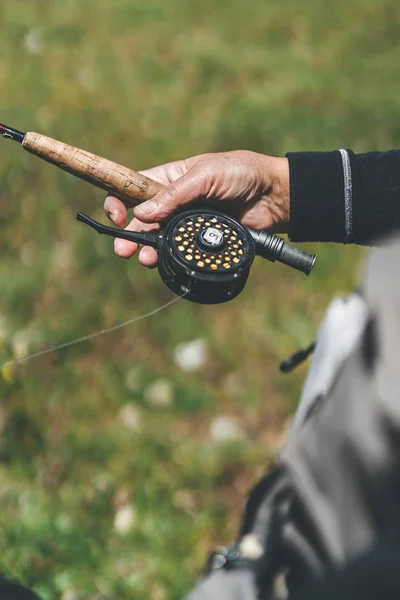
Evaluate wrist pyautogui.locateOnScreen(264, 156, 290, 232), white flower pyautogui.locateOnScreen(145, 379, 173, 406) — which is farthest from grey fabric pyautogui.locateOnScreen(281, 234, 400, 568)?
white flower pyautogui.locateOnScreen(145, 379, 173, 406)

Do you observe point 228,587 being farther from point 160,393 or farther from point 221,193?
point 160,393

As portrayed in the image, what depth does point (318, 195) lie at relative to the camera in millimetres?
2016

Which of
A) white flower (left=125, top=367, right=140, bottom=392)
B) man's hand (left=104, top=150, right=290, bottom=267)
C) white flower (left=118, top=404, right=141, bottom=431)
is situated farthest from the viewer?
white flower (left=125, top=367, right=140, bottom=392)

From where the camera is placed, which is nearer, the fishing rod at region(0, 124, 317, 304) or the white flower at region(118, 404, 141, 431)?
the fishing rod at region(0, 124, 317, 304)

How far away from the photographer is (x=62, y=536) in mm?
2250

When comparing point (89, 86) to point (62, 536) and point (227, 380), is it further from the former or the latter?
point (62, 536)

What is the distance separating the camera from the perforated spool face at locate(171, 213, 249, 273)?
5.59 feet

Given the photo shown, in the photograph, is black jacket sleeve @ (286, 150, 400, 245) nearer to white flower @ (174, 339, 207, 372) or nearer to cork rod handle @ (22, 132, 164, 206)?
cork rod handle @ (22, 132, 164, 206)

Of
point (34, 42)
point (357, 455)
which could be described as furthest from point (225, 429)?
point (34, 42)

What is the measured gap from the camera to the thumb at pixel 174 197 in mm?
1878

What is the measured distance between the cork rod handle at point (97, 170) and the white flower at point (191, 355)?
3.26ft

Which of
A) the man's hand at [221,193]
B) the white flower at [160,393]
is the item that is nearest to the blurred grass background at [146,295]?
the white flower at [160,393]

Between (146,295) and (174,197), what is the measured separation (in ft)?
3.75

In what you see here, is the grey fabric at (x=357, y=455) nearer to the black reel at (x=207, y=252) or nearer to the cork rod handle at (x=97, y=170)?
the black reel at (x=207, y=252)
